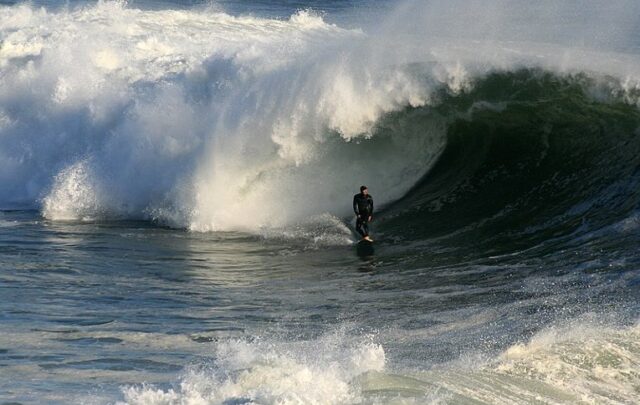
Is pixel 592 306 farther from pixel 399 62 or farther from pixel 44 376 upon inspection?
pixel 399 62

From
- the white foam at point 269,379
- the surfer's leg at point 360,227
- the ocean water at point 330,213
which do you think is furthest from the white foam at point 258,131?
the white foam at point 269,379

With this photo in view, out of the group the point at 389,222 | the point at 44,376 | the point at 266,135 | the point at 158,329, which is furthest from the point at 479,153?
→ the point at 44,376

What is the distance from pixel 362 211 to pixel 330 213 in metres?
2.28

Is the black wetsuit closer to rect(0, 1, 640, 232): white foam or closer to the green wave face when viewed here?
the green wave face

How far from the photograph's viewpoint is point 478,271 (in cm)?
1294

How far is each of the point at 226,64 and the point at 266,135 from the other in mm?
2505

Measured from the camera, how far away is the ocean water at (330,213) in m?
8.48

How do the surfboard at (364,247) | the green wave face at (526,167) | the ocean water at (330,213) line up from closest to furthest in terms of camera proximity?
the ocean water at (330,213) < the surfboard at (364,247) < the green wave face at (526,167)

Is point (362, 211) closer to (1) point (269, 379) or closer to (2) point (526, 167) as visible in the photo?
(2) point (526, 167)

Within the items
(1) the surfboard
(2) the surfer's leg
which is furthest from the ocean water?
(2) the surfer's leg

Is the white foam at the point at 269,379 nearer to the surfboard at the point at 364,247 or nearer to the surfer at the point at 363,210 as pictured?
the surfboard at the point at 364,247

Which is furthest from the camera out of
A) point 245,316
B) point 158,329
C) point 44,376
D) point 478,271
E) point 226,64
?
point 226,64

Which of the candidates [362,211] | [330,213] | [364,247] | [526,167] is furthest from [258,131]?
[526,167]

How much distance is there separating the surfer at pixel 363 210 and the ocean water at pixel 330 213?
0.28 m
